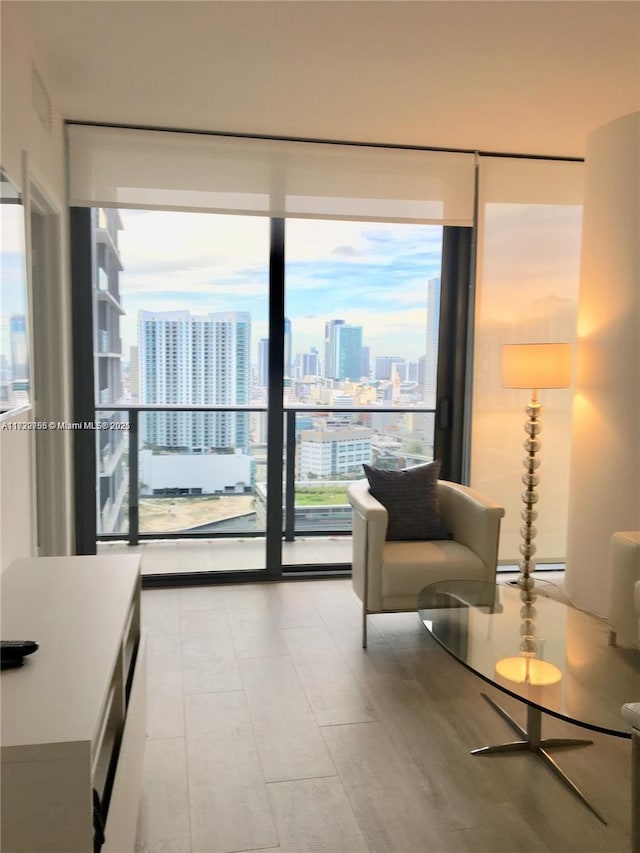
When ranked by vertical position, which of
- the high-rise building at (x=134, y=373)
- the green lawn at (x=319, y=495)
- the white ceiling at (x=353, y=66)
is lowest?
the green lawn at (x=319, y=495)

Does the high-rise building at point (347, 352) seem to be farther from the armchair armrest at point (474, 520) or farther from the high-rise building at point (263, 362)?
the armchair armrest at point (474, 520)

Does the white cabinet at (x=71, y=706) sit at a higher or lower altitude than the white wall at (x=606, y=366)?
lower

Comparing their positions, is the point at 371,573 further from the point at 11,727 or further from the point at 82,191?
the point at 82,191

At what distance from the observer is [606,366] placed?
3941 millimetres

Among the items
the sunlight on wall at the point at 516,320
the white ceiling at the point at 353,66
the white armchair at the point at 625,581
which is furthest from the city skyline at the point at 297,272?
the white armchair at the point at 625,581

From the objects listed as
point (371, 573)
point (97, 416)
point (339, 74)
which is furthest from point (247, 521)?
point (339, 74)

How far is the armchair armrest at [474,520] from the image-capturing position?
11.8 feet

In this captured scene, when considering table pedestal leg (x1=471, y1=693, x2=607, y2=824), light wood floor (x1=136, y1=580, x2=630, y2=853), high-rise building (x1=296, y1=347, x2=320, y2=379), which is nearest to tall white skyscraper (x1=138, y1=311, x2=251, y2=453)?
high-rise building (x1=296, y1=347, x2=320, y2=379)

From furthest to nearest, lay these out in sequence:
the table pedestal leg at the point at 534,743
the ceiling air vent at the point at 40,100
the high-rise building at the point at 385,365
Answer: the high-rise building at the point at 385,365
the ceiling air vent at the point at 40,100
the table pedestal leg at the point at 534,743

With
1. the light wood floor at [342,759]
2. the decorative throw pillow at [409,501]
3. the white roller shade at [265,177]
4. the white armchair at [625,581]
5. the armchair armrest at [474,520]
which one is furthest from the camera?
the white roller shade at [265,177]

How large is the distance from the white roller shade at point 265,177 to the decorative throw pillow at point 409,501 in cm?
170

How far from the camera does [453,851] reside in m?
2.09

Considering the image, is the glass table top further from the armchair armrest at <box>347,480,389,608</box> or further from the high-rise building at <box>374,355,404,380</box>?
the high-rise building at <box>374,355,404,380</box>

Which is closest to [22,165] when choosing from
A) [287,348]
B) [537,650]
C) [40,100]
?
[40,100]
